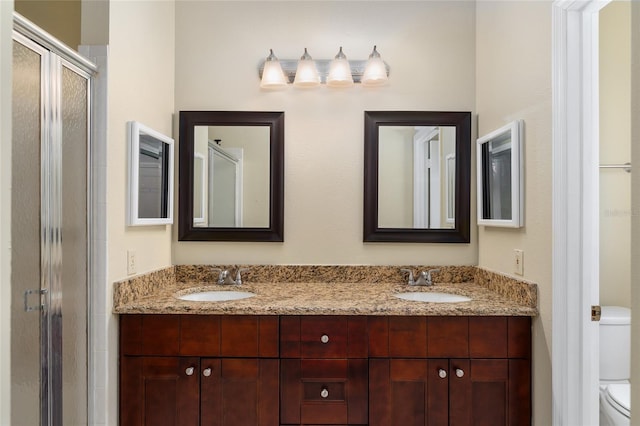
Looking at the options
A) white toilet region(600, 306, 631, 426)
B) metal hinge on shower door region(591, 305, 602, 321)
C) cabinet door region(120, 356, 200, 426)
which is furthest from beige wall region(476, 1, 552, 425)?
cabinet door region(120, 356, 200, 426)

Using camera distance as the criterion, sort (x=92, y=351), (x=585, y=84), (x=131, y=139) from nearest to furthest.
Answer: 1. (x=585, y=84)
2. (x=92, y=351)
3. (x=131, y=139)

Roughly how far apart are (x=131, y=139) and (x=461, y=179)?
5.69 ft

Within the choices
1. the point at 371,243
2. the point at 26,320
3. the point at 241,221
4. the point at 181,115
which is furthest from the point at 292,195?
the point at 26,320

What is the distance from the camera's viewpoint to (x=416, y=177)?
8.02ft

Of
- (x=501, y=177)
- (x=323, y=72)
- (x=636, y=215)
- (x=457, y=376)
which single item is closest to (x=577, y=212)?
(x=501, y=177)

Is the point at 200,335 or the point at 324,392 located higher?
the point at 200,335

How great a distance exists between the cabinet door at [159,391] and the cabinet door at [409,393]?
0.78 m

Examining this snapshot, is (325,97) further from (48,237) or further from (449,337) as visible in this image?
(48,237)

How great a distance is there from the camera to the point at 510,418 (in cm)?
186

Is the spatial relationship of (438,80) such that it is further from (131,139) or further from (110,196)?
(110,196)

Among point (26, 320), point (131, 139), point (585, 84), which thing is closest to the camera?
point (26, 320)

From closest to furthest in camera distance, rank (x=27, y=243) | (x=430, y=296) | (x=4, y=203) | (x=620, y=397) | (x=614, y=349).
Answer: (x=4, y=203)
(x=27, y=243)
(x=620, y=397)
(x=614, y=349)
(x=430, y=296)

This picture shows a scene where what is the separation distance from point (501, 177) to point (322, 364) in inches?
48.7

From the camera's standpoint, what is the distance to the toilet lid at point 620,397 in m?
1.78
